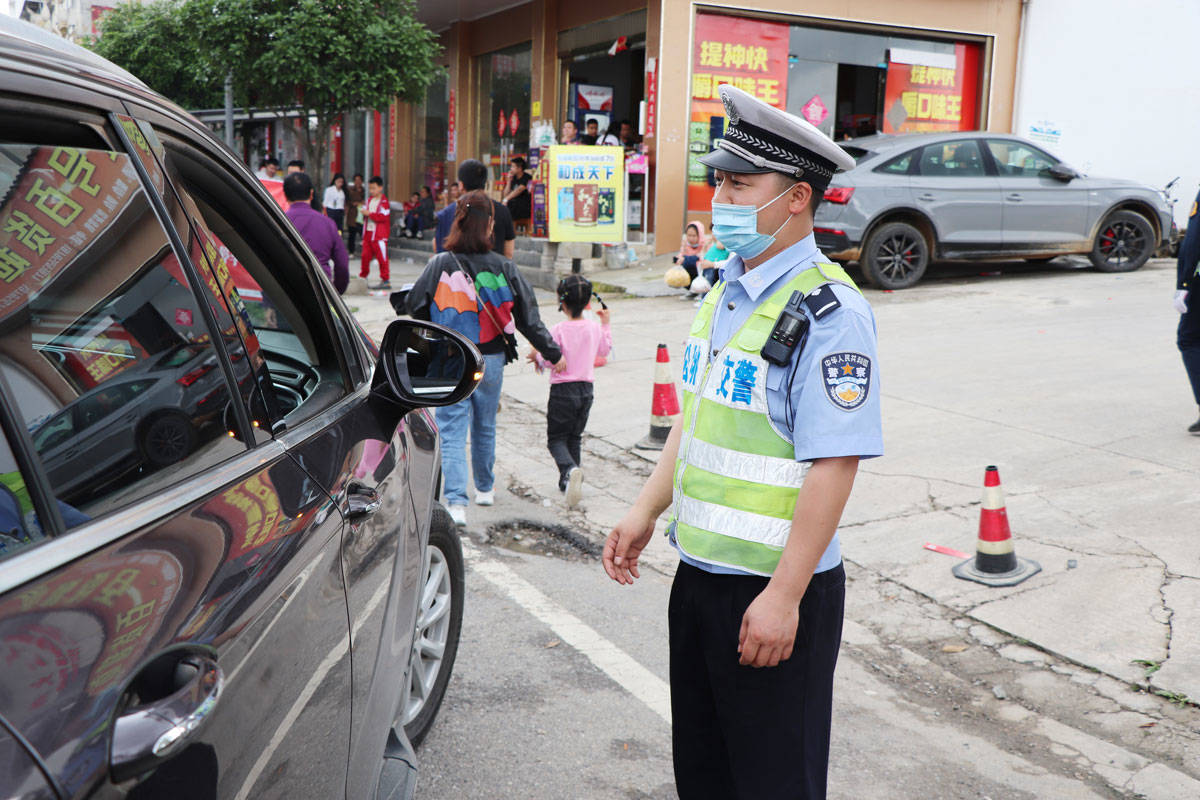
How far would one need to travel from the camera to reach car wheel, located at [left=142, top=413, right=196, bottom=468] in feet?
5.79

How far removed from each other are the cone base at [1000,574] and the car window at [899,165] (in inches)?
349

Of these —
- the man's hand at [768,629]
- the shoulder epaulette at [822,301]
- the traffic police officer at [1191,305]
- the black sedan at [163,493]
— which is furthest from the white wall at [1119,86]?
the black sedan at [163,493]

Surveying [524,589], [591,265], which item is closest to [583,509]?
[524,589]

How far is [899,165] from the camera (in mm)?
13367

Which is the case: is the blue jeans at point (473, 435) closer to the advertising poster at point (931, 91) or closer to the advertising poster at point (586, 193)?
the advertising poster at point (586, 193)

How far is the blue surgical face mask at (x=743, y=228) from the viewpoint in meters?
2.39

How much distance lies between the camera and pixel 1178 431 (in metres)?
7.09

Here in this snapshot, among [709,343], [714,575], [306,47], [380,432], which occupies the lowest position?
[714,575]

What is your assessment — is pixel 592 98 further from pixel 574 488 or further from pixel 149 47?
pixel 149 47

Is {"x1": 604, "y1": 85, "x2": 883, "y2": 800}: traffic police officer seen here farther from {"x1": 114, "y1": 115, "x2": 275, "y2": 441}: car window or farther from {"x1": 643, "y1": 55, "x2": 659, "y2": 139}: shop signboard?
{"x1": 643, "y1": 55, "x2": 659, "y2": 139}: shop signboard

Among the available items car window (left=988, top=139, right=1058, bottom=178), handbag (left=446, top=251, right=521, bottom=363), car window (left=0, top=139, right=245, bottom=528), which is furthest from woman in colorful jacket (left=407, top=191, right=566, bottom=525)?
car window (left=988, top=139, right=1058, bottom=178)

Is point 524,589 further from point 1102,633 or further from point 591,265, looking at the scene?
point 591,265

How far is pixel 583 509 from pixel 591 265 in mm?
10590

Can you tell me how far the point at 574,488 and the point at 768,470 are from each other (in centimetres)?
392
